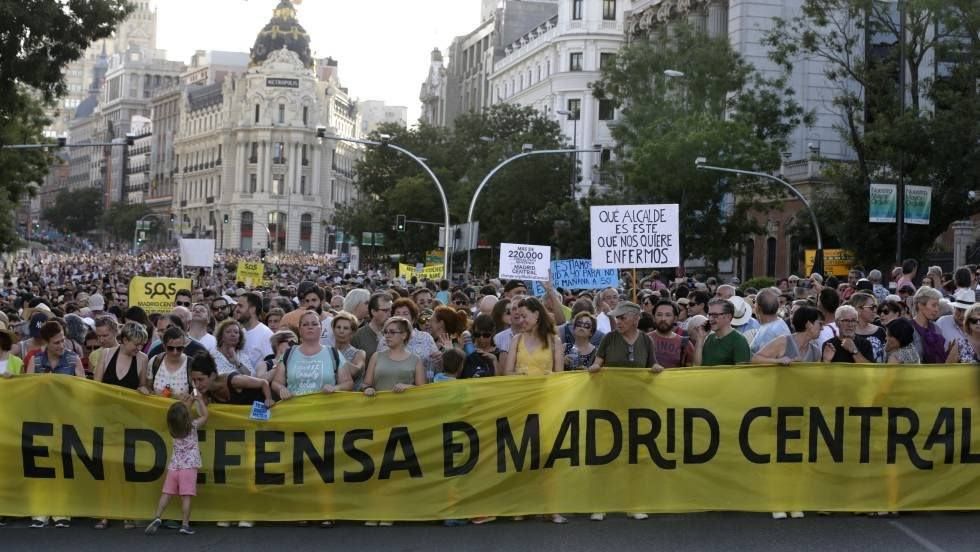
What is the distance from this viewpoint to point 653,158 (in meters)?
49.7

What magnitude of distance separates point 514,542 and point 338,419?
1.67m

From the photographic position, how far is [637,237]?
57.6ft

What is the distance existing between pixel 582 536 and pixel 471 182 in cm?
5977

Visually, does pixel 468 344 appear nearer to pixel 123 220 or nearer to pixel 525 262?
pixel 525 262

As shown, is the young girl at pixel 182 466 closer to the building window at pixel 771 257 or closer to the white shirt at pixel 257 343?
the white shirt at pixel 257 343

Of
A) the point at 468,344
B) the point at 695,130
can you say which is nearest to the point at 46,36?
the point at 468,344

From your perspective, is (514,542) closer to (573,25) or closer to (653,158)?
(653,158)

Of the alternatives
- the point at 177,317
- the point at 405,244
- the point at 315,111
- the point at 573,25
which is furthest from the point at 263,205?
the point at 177,317

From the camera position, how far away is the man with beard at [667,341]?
12.9 m

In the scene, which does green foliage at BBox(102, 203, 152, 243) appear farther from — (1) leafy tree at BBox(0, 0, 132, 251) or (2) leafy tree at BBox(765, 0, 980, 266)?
(1) leafy tree at BBox(0, 0, 132, 251)

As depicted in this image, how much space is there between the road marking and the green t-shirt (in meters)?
1.55

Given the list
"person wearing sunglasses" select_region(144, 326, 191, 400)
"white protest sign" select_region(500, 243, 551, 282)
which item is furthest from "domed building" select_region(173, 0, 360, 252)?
"person wearing sunglasses" select_region(144, 326, 191, 400)

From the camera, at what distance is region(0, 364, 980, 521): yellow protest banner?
11.8 meters

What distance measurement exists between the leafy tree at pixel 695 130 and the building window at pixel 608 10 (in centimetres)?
3736
